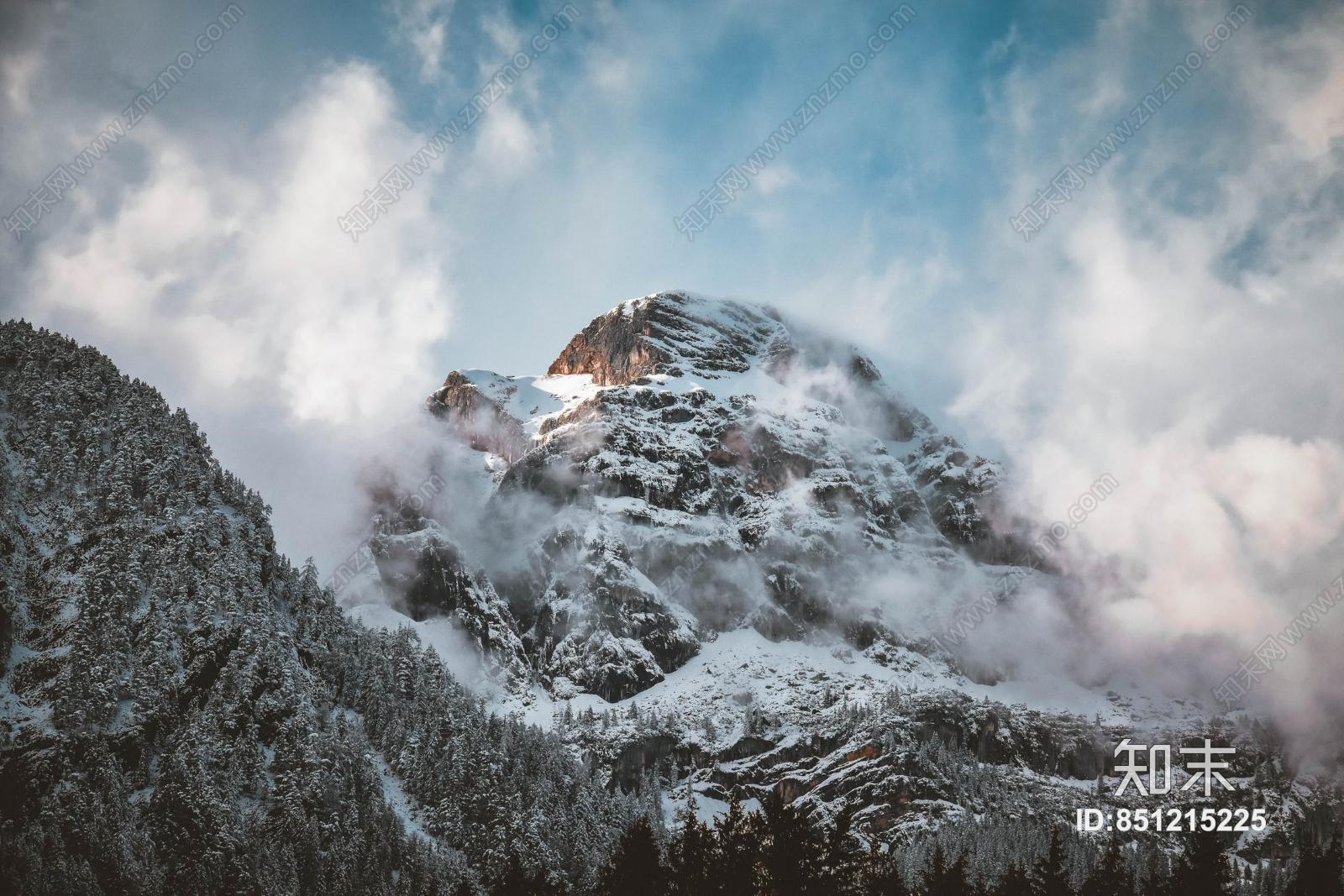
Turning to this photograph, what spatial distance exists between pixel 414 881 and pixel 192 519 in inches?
2487

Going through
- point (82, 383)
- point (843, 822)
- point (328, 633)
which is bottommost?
point (843, 822)

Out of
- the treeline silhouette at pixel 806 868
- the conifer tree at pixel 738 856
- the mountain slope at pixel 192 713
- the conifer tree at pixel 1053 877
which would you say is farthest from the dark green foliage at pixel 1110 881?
the mountain slope at pixel 192 713

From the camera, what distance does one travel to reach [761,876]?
45.1m

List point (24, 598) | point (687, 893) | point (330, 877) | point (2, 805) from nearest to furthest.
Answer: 1. point (687, 893)
2. point (2, 805)
3. point (330, 877)
4. point (24, 598)

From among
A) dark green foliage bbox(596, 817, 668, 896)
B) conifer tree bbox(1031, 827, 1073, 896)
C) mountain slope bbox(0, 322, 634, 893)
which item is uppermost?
mountain slope bbox(0, 322, 634, 893)

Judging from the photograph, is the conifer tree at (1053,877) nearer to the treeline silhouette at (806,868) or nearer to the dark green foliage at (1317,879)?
the treeline silhouette at (806,868)

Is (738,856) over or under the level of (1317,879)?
under

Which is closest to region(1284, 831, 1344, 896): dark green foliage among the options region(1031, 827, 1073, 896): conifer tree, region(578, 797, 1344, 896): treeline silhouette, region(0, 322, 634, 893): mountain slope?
region(578, 797, 1344, 896): treeline silhouette

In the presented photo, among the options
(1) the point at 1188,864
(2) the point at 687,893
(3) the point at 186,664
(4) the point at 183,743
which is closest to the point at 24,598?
(3) the point at 186,664

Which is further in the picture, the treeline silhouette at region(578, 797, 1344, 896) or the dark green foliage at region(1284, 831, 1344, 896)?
the dark green foliage at region(1284, 831, 1344, 896)

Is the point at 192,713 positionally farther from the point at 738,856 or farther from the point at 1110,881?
the point at 1110,881

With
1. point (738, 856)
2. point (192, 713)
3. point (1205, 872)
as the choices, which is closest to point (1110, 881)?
point (1205, 872)

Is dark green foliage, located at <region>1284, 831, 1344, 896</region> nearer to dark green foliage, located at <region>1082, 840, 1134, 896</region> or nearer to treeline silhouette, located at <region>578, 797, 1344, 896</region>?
treeline silhouette, located at <region>578, 797, 1344, 896</region>

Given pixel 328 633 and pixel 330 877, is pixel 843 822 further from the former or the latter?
pixel 328 633
